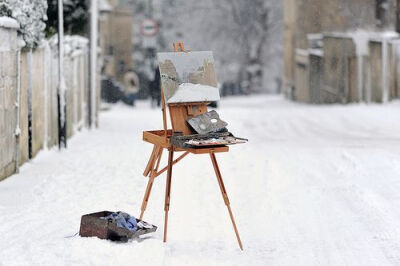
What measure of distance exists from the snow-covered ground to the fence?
38 cm

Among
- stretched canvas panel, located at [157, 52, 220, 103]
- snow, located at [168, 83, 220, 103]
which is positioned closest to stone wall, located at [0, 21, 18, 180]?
stretched canvas panel, located at [157, 52, 220, 103]

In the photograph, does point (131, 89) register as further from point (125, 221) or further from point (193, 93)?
point (125, 221)

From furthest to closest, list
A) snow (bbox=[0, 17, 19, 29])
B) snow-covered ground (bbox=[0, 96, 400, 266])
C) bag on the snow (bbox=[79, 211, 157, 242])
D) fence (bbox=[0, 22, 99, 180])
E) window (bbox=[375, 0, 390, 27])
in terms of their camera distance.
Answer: window (bbox=[375, 0, 390, 27]) < fence (bbox=[0, 22, 99, 180]) < snow (bbox=[0, 17, 19, 29]) < bag on the snow (bbox=[79, 211, 157, 242]) < snow-covered ground (bbox=[0, 96, 400, 266])

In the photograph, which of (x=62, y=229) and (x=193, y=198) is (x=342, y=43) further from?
(x=62, y=229)

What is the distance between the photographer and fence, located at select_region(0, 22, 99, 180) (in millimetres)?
14094


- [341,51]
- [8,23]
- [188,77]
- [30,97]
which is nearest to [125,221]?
[188,77]

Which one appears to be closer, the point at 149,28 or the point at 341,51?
the point at 341,51

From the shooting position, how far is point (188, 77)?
31.1ft

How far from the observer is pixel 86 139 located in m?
22.0

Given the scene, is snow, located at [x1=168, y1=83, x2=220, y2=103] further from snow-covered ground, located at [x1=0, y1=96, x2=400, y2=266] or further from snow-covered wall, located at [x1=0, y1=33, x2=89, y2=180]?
snow-covered wall, located at [x1=0, y1=33, x2=89, y2=180]

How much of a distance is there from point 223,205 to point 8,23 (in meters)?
4.17

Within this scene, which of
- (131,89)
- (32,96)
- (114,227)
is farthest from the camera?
(131,89)

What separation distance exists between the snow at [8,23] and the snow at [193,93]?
4.80 m

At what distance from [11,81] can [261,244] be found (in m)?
6.24
